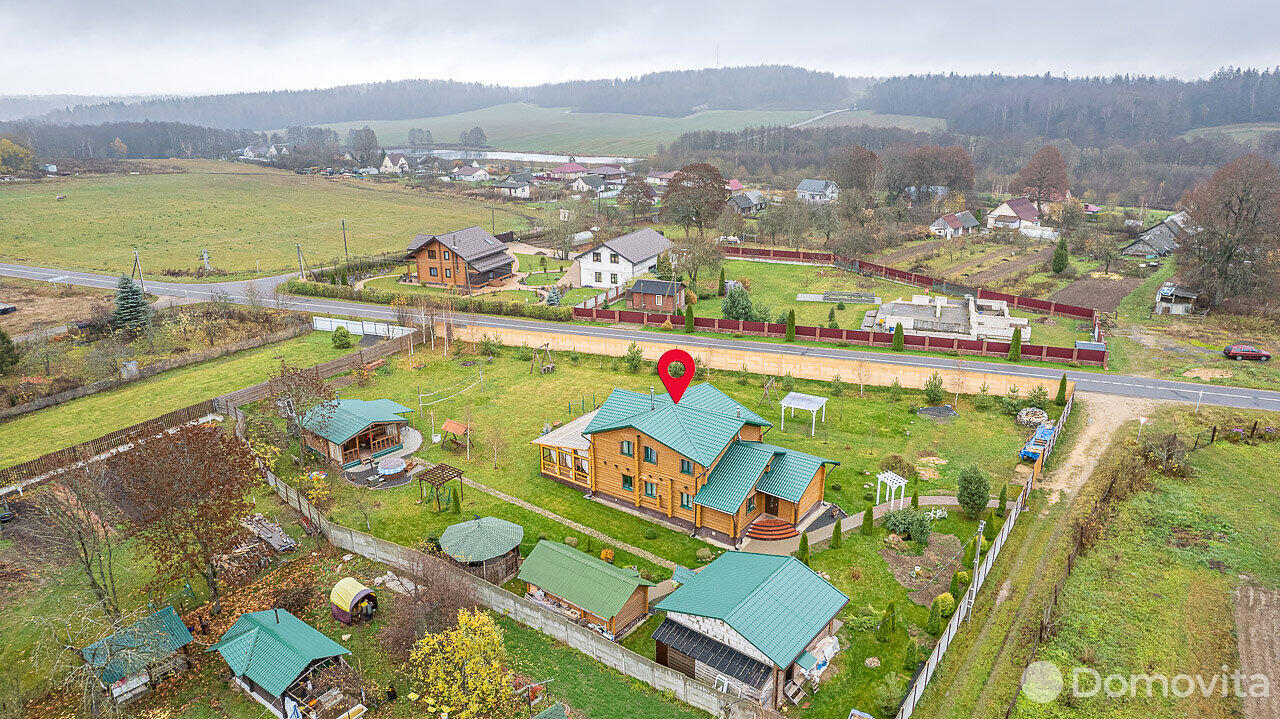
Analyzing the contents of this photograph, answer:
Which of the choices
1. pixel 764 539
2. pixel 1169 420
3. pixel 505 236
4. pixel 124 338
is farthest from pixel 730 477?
pixel 505 236

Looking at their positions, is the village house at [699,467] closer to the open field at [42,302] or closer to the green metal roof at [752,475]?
the green metal roof at [752,475]

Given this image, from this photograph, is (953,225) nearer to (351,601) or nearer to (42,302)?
(351,601)

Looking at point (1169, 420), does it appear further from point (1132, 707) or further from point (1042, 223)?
point (1042, 223)

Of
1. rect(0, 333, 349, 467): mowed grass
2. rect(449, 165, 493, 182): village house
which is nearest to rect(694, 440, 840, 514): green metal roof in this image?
Result: rect(0, 333, 349, 467): mowed grass

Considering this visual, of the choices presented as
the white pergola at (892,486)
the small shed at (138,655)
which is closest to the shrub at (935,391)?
the white pergola at (892,486)

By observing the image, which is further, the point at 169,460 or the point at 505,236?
the point at 505,236
